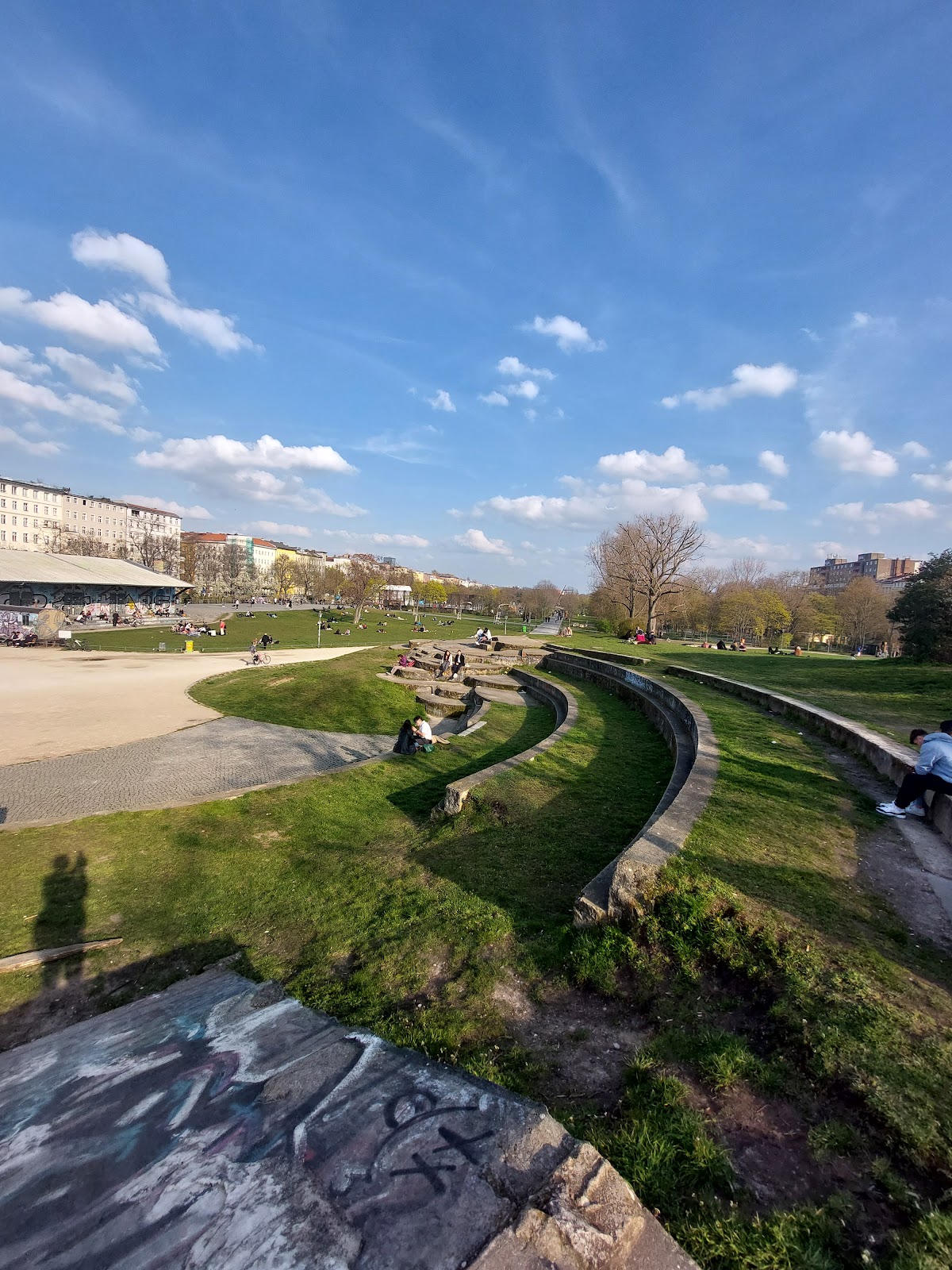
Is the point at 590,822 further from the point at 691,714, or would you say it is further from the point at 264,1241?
the point at 264,1241

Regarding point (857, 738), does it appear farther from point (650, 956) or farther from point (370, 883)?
point (370, 883)

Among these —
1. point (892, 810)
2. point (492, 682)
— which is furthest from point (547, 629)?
point (892, 810)

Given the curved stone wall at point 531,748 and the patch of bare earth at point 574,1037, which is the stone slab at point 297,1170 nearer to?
the patch of bare earth at point 574,1037

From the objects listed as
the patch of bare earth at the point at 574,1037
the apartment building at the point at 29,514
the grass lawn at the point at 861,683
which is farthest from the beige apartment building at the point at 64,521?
the patch of bare earth at the point at 574,1037

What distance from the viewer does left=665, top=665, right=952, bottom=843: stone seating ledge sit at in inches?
236

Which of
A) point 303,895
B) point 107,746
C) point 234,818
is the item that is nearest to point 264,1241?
point 303,895

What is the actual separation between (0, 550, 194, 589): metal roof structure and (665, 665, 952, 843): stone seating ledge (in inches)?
2057

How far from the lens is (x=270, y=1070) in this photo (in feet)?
9.95

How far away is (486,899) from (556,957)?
1182mm

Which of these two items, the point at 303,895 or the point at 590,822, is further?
the point at 590,822

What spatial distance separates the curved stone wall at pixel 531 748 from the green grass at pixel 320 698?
3357 mm

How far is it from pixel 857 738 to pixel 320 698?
1417 centimetres

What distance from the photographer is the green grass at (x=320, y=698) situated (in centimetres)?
1606

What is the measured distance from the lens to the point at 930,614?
1738 centimetres
